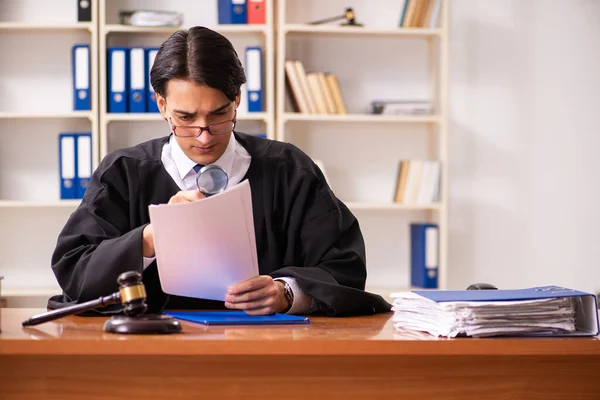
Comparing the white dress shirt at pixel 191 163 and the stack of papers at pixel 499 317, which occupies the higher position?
the white dress shirt at pixel 191 163

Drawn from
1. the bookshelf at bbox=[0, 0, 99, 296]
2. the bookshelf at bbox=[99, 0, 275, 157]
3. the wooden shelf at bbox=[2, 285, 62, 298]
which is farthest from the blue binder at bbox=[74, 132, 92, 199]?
the wooden shelf at bbox=[2, 285, 62, 298]

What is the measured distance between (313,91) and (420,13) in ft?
2.27

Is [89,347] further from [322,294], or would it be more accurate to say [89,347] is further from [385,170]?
[385,170]

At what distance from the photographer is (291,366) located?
58.4 inches

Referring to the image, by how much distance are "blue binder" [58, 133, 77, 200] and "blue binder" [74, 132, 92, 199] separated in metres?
0.01

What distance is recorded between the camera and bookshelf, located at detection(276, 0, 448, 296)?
15.5 feet

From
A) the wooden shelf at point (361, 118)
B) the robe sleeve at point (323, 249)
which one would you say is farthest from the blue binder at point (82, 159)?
the robe sleeve at point (323, 249)

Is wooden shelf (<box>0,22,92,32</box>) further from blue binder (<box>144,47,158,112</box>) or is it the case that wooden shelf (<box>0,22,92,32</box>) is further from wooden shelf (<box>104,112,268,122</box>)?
wooden shelf (<box>104,112,268,122</box>)

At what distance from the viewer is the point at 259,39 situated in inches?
186

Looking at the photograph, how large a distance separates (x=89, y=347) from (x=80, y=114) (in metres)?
3.12

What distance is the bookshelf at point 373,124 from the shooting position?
186 inches

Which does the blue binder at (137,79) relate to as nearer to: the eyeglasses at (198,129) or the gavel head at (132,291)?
the eyeglasses at (198,129)

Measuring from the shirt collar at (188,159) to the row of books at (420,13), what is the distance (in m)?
2.48

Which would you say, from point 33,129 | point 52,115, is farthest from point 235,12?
point 33,129
